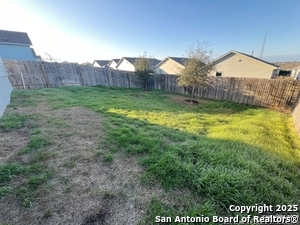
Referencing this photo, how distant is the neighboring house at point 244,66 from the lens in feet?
48.3

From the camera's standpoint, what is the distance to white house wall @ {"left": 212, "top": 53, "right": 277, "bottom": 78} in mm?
14773

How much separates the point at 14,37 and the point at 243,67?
2848 centimetres

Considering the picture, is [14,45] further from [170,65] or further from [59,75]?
[170,65]

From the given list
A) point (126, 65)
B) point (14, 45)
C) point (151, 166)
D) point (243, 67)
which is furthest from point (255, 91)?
point (14, 45)

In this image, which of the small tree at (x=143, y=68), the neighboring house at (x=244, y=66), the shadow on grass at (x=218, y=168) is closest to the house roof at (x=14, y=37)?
the small tree at (x=143, y=68)

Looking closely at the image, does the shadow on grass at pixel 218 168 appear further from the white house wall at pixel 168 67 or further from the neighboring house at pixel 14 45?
the neighboring house at pixel 14 45

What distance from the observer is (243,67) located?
1563 cm

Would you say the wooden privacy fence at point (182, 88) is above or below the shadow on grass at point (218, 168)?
above

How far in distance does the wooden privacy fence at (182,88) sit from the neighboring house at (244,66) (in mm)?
6754

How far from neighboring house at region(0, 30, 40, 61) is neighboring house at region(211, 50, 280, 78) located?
23952mm

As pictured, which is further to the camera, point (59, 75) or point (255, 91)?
point (59, 75)

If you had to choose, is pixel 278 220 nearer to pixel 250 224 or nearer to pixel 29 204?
pixel 250 224

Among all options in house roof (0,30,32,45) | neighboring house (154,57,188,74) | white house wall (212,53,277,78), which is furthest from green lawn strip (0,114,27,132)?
house roof (0,30,32,45)

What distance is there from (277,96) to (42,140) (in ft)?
33.2
